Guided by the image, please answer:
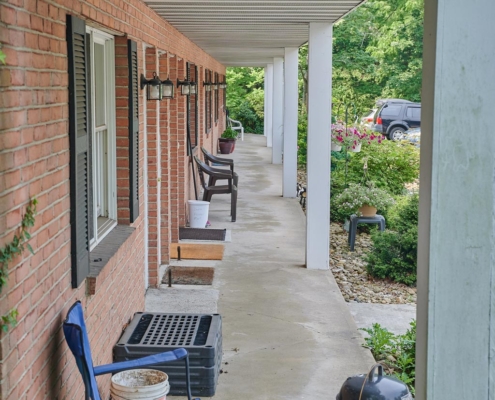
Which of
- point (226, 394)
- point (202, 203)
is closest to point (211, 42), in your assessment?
point (202, 203)

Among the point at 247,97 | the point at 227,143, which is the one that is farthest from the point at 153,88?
the point at 247,97

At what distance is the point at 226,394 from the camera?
556 centimetres

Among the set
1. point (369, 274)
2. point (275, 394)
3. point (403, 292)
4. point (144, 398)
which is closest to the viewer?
point (144, 398)

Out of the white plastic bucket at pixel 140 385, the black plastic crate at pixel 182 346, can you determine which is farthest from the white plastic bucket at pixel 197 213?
the white plastic bucket at pixel 140 385

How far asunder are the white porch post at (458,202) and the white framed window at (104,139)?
10.0 ft

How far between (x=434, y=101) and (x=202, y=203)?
881cm

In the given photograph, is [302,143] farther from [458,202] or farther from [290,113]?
[458,202]

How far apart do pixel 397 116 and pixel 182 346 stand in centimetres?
2519

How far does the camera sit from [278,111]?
21.2 m

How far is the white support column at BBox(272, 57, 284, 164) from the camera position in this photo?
20.9 meters

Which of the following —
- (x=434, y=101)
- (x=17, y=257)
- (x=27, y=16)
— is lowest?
(x=17, y=257)

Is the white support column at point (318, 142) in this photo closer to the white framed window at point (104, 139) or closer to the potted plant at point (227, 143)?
the white framed window at point (104, 139)

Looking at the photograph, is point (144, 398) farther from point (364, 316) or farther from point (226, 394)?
point (364, 316)

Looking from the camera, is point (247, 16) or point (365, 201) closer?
point (247, 16)
